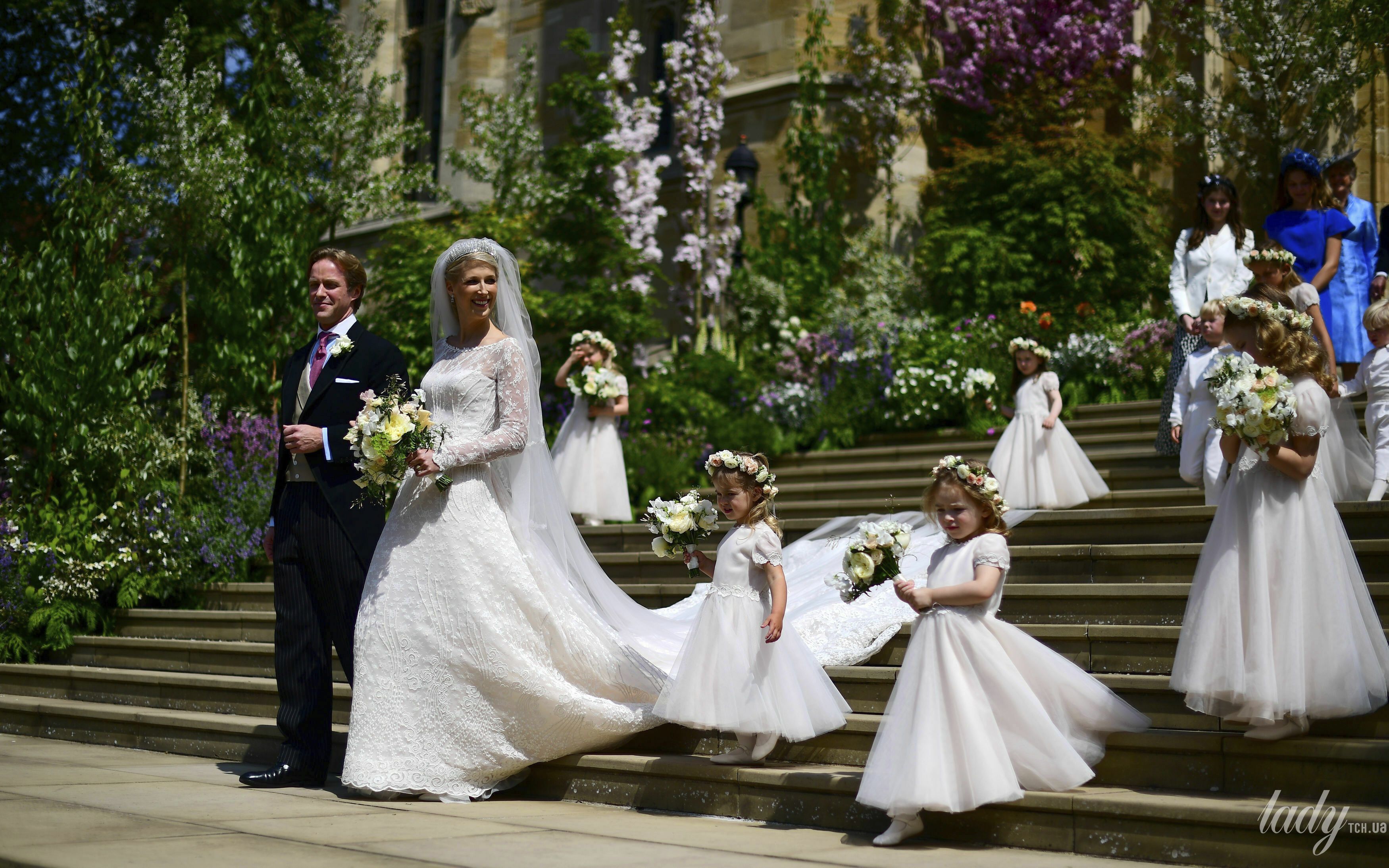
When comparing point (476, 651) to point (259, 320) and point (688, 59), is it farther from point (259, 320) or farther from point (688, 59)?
point (688, 59)

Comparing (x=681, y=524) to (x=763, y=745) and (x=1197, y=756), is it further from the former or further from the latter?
(x=1197, y=756)

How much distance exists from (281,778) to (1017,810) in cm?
339

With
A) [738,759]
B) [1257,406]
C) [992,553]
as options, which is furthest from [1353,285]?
[738,759]

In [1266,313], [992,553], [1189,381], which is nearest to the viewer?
[992,553]

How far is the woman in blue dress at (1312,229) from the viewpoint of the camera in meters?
9.56

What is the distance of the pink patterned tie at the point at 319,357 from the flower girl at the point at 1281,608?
13.5 ft

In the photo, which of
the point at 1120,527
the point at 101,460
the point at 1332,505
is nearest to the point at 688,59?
the point at 101,460

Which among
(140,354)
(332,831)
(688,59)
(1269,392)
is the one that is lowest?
(332,831)

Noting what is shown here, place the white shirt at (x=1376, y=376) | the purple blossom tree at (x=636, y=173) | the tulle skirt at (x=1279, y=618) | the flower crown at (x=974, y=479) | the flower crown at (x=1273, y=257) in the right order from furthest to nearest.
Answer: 1. the purple blossom tree at (x=636, y=173)
2. the white shirt at (x=1376, y=376)
3. the flower crown at (x=1273, y=257)
4. the flower crown at (x=974, y=479)
5. the tulle skirt at (x=1279, y=618)

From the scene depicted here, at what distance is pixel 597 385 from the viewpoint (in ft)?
36.8

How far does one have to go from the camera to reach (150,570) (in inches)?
411

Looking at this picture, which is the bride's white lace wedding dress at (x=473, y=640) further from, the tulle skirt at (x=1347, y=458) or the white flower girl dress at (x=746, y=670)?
the tulle skirt at (x=1347, y=458)

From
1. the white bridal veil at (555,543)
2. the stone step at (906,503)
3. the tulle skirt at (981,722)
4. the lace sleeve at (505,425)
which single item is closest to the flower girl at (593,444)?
the stone step at (906,503)

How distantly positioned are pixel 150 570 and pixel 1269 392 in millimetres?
8605
